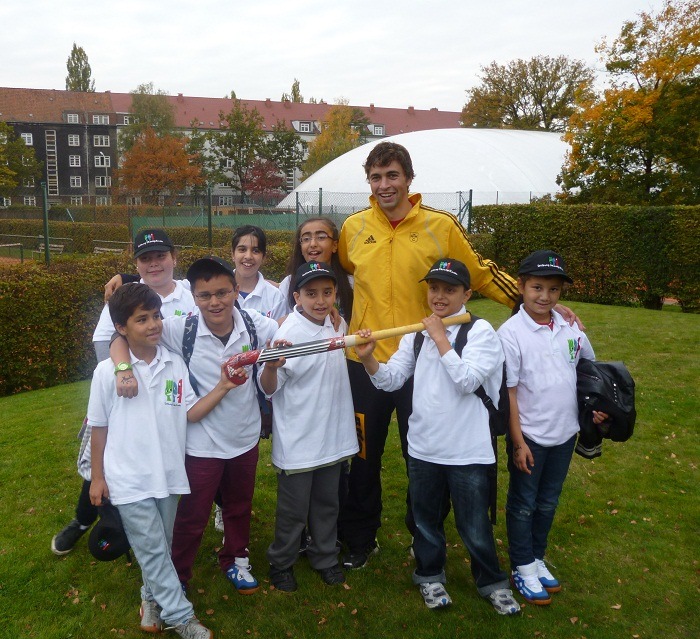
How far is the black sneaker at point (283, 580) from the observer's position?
3.39 meters

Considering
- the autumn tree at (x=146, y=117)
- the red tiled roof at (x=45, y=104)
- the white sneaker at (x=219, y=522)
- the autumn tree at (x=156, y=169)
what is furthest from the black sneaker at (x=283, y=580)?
the red tiled roof at (x=45, y=104)

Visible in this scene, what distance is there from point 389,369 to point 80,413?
4.83 m

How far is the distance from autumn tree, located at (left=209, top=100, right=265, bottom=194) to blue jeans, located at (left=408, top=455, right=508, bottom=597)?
55509 mm

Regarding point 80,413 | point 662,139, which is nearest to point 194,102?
point 662,139

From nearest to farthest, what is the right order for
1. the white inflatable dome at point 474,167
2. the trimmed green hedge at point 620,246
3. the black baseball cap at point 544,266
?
the black baseball cap at point 544,266 < the trimmed green hedge at point 620,246 < the white inflatable dome at point 474,167

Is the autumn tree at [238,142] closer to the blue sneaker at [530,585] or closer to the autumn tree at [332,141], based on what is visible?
the autumn tree at [332,141]

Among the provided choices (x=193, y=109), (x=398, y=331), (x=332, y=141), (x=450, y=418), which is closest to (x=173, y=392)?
(x=398, y=331)

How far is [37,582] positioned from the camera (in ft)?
11.4

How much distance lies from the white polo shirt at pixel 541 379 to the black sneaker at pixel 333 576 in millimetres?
1373

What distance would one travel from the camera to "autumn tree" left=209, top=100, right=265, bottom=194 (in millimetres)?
55312

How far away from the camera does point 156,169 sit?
46.3 m

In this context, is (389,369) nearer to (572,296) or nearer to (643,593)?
(643,593)

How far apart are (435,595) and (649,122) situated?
17394mm

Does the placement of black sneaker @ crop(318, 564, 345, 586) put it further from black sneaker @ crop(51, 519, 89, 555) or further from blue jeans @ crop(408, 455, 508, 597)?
black sneaker @ crop(51, 519, 89, 555)
